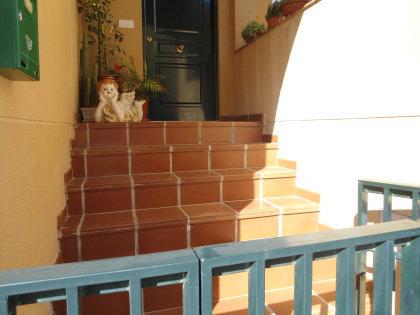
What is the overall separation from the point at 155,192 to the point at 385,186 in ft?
4.25

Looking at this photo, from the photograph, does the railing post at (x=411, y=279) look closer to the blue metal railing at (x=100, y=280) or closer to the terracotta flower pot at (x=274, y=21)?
the blue metal railing at (x=100, y=280)

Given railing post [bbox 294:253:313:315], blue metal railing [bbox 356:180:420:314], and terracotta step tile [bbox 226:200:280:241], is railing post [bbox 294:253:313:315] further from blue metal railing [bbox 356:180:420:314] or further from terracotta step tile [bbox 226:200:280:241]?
terracotta step tile [bbox 226:200:280:241]

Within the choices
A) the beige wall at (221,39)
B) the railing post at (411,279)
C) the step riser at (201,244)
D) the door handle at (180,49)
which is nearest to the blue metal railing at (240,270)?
the railing post at (411,279)

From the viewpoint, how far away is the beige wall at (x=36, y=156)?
890 millimetres

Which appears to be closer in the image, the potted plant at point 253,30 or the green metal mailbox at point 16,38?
the green metal mailbox at point 16,38

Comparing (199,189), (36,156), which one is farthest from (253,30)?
(36,156)


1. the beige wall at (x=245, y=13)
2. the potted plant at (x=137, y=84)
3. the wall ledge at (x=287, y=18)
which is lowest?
the potted plant at (x=137, y=84)

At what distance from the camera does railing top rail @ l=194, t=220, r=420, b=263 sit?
1.67 ft

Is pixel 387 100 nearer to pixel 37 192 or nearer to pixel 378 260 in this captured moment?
pixel 378 260

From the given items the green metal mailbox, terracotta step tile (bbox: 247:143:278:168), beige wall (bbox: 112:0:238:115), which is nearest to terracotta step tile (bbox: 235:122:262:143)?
terracotta step tile (bbox: 247:143:278:168)

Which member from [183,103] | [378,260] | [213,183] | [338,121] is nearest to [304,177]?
[338,121]

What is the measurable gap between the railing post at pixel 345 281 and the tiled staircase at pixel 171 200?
1.14 metres

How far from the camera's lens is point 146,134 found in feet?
7.79

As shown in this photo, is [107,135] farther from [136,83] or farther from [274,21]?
[274,21]
